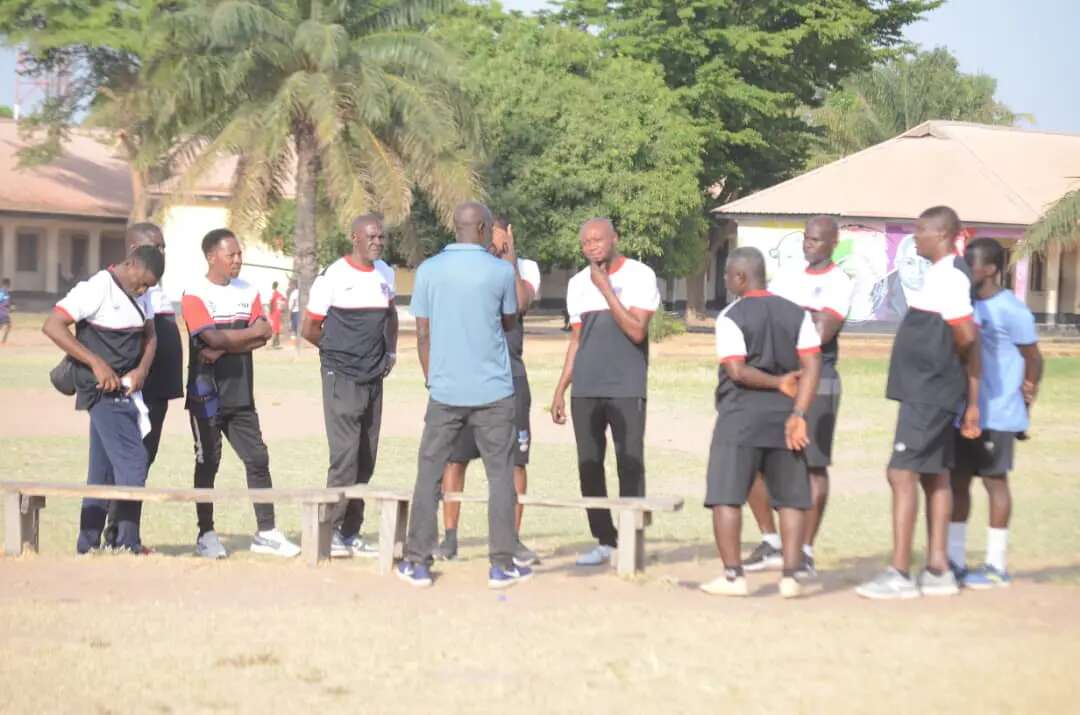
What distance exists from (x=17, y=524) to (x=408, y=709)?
4.18m

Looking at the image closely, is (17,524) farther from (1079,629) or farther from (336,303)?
(1079,629)

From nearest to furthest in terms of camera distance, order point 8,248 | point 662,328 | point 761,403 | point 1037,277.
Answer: point 761,403 < point 662,328 < point 1037,277 < point 8,248

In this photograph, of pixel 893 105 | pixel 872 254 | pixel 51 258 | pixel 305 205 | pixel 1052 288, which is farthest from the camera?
pixel 893 105

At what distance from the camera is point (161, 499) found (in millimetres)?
8453

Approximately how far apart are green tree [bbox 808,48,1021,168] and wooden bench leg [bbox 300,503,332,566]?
1863 inches

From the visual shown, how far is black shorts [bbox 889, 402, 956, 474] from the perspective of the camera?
7.69m

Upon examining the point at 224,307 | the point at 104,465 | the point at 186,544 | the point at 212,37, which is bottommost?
the point at 186,544

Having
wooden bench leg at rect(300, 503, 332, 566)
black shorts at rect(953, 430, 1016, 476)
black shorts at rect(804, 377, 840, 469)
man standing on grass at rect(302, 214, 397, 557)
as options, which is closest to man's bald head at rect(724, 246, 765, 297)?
black shorts at rect(804, 377, 840, 469)

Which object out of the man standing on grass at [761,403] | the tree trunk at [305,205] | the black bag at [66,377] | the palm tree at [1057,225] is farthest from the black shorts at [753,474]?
the palm tree at [1057,225]

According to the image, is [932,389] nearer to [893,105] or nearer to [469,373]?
[469,373]

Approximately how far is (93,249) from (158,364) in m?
49.1

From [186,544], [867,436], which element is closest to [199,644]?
[186,544]

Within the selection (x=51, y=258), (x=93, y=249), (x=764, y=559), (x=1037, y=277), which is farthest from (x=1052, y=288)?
(x=764, y=559)

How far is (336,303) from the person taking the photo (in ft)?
28.9
